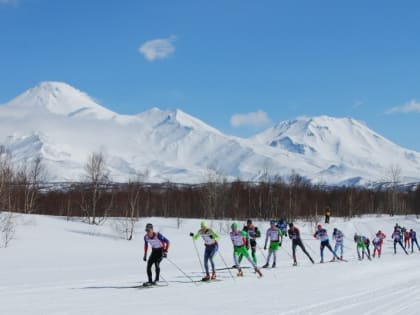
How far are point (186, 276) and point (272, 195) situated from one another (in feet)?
246

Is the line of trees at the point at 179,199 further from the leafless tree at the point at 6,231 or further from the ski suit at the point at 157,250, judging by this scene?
the ski suit at the point at 157,250

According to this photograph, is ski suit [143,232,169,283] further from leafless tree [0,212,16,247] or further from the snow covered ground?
leafless tree [0,212,16,247]

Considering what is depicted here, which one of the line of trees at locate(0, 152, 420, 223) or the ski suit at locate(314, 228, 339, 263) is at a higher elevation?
the line of trees at locate(0, 152, 420, 223)

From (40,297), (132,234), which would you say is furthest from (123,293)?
(132,234)

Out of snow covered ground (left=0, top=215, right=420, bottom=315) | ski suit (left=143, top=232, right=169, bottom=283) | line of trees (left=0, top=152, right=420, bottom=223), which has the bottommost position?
snow covered ground (left=0, top=215, right=420, bottom=315)

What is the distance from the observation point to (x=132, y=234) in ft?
161

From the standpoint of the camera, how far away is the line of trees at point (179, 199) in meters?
66.2

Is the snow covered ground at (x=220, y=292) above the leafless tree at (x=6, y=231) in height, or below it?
below

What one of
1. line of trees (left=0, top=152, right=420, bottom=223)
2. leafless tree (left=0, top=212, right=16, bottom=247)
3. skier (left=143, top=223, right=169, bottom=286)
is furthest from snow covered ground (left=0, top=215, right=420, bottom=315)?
line of trees (left=0, top=152, right=420, bottom=223)

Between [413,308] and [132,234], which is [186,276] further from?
[132,234]

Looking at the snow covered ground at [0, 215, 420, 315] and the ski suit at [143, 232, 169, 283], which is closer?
the snow covered ground at [0, 215, 420, 315]

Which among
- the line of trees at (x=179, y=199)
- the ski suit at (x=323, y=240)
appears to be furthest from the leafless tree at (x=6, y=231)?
the ski suit at (x=323, y=240)

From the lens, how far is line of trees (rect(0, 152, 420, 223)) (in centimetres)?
6625

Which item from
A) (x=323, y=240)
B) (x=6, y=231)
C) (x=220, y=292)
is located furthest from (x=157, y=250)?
(x=6, y=231)
